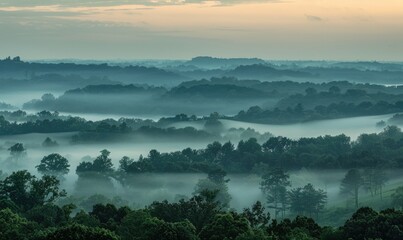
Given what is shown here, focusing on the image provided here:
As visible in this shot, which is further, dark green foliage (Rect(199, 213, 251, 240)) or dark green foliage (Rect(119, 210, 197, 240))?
dark green foliage (Rect(199, 213, 251, 240))

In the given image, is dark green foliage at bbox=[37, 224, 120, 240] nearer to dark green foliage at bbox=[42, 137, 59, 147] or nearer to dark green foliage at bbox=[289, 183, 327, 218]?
dark green foliage at bbox=[289, 183, 327, 218]

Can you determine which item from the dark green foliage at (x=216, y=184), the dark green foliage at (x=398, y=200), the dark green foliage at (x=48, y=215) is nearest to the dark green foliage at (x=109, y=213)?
the dark green foliage at (x=48, y=215)

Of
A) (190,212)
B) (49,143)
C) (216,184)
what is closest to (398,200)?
(216,184)

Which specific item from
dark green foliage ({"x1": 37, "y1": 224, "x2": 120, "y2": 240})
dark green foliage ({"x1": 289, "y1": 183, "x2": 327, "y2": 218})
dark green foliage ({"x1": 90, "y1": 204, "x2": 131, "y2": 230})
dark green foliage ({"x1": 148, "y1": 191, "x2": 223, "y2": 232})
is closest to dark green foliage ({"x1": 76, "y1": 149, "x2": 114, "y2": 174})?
dark green foliage ({"x1": 289, "y1": 183, "x2": 327, "y2": 218})

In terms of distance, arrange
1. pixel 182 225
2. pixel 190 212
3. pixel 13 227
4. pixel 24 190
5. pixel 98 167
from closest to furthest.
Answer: pixel 182 225, pixel 13 227, pixel 190 212, pixel 24 190, pixel 98 167

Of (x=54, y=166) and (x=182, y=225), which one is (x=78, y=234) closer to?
(x=182, y=225)

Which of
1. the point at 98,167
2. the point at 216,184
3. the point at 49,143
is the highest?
the point at 49,143

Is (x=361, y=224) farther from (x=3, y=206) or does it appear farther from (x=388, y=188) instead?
(x=388, y=188)

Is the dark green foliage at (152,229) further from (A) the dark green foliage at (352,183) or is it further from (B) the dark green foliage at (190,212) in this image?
(A) the dark green foliage at (352,183)

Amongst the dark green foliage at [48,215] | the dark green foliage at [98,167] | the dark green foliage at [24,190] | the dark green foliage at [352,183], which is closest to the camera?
the dark green foliage at [48,215]

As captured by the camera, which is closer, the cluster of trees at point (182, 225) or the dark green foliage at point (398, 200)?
the cluster of trees at point (182, 225)

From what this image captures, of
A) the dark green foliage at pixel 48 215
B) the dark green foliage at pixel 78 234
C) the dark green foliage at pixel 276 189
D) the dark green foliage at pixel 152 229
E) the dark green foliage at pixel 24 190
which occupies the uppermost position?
the dark green foliage at pixel 276 189
